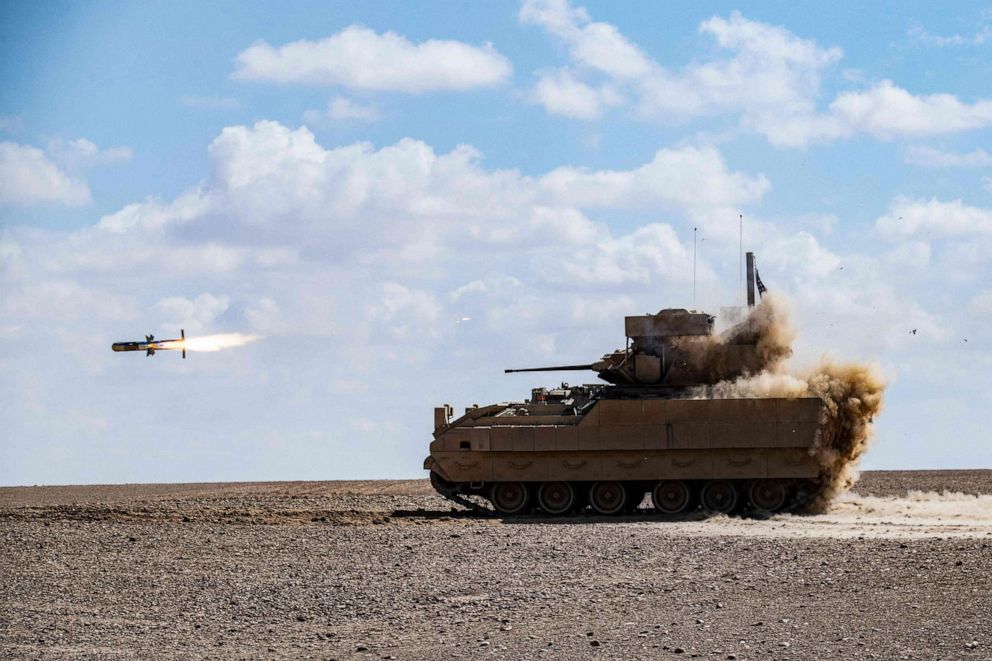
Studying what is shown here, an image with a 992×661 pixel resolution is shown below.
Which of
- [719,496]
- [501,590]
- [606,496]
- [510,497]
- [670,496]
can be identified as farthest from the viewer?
[510,497]

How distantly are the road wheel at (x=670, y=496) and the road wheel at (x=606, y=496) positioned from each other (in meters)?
0.73

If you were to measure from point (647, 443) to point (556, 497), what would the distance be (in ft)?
8.14

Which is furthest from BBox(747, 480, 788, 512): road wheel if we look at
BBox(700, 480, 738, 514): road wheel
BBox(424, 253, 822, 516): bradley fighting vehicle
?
BBox(700, 480, 738, 514): road wheel

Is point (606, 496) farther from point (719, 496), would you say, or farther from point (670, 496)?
point (719, 496)

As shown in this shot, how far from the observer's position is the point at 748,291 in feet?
104

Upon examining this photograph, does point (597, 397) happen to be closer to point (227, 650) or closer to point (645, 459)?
point (645, 459)

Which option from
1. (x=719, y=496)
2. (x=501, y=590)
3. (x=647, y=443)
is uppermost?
(x=647, y=443)

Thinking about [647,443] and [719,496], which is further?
[719,496]

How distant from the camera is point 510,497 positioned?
1198 inches

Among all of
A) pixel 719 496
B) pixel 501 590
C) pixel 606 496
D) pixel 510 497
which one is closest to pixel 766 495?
pixel 719 496

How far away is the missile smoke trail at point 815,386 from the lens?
29.5 metres

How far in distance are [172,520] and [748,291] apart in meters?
13.8

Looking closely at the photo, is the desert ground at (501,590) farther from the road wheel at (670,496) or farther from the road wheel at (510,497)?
the road wheel at (510,497)

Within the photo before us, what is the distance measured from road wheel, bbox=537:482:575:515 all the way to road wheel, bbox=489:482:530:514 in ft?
1.17
